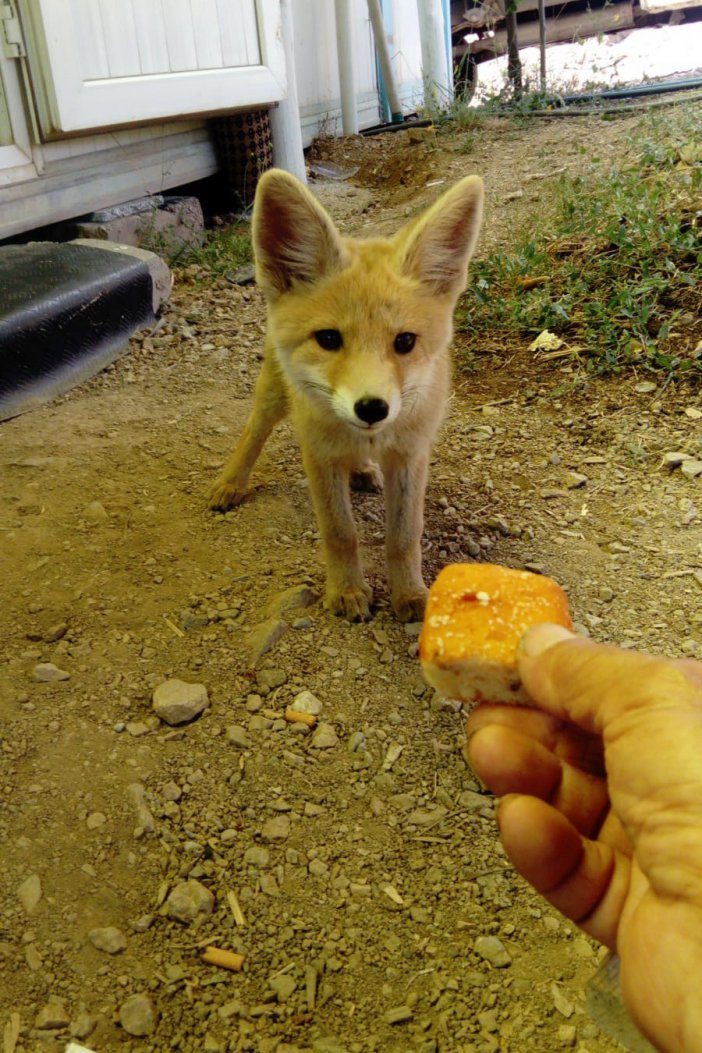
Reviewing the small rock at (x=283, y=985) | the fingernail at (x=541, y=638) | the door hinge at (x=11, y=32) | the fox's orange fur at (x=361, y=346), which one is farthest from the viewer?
the door hinge at (x=11, y=32)

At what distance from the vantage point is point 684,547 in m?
3.09

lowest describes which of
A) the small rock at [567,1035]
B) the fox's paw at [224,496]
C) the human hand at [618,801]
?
the small rock at [567,1035]

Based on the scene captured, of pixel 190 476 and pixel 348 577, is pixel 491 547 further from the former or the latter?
pixel 190 476

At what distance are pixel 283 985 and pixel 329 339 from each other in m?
1.66

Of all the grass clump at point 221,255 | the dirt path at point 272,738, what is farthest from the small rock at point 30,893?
the grass clump at point 221,255

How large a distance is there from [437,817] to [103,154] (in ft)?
15.6

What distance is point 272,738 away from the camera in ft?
7.73

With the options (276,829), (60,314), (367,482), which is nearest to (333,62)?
(60,314)

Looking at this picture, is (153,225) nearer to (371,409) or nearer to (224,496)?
(224,496)

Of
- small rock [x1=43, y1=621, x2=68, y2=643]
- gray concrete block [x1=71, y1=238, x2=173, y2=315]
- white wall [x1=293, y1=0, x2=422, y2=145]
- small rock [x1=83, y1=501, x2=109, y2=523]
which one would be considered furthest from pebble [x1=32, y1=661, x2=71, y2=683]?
white wall [x1=293, y1=0, x2=422, y2=145]

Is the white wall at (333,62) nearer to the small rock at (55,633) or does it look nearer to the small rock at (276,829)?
the small rock at (55,633)

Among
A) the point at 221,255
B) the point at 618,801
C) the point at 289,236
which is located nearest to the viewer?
the point at 618,801

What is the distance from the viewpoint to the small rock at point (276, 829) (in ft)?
6.88

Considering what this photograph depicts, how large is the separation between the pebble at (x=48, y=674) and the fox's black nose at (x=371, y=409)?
3.56ft
